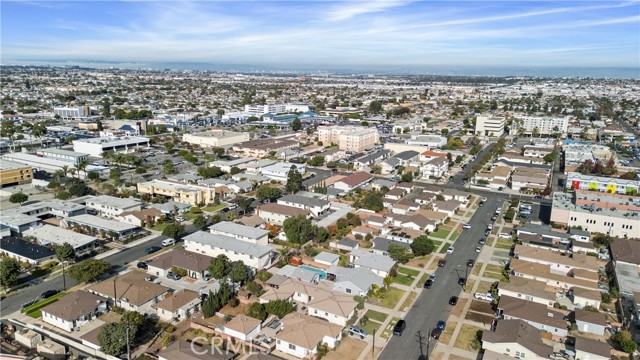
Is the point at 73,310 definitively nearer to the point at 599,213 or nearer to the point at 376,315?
the point at 376,315

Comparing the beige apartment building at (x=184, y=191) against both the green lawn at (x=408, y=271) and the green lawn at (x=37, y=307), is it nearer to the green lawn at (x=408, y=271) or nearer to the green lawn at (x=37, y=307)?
the green lawn at (x=37, y=307)

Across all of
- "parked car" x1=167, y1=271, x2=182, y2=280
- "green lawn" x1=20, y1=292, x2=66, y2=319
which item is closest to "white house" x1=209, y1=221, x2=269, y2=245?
"parked car" x1=167, y1=271, x2=182, y2=280

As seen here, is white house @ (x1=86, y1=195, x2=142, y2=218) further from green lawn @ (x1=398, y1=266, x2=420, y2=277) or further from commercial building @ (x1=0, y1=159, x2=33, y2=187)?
green lawn @ (x1=398, y1=266, x2=420, y2=277)

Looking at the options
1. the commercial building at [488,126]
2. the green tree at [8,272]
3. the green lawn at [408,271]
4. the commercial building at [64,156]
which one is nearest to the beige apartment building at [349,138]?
the commercial building at [488,126]

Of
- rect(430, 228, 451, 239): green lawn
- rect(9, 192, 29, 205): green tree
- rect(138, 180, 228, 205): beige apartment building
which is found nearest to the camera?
rect(430, 228, 451, 239): green lawn

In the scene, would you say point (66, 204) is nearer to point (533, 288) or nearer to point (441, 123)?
point (533, 288)
